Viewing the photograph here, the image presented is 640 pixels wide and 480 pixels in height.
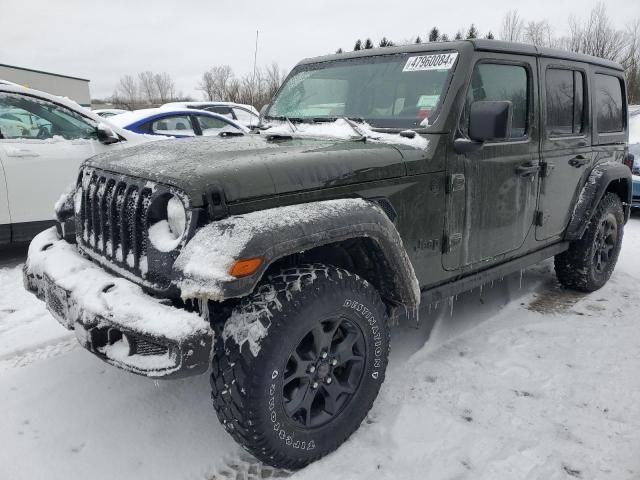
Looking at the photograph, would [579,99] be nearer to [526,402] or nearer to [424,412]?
[526,402]

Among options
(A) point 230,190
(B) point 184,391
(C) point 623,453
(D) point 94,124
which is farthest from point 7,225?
(C) point 623,453

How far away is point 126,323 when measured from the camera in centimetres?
194

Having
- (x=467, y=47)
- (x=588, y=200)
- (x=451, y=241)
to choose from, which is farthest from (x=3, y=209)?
Result: (x=588, y=200)

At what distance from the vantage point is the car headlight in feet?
6.66

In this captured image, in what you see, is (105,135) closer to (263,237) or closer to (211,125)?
(211,125)

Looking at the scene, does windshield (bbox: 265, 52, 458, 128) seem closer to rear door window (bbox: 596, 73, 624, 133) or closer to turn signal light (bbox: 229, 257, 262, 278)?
turn signal light (bbox: 229, 257, 262, 278)

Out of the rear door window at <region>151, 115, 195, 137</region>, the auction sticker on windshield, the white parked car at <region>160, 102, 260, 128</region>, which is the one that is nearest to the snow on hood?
the auction sticker on windshield

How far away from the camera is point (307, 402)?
224 centimetres

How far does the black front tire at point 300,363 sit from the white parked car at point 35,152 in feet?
10.5

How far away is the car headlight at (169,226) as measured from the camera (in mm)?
2029

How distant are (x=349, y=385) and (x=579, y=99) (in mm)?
2943

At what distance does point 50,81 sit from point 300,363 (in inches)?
1650

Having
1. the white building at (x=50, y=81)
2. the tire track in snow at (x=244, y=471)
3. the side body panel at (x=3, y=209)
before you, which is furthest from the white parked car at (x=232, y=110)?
the white building at (x=50, y=81)

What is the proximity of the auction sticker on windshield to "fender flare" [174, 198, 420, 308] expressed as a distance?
1.11m
